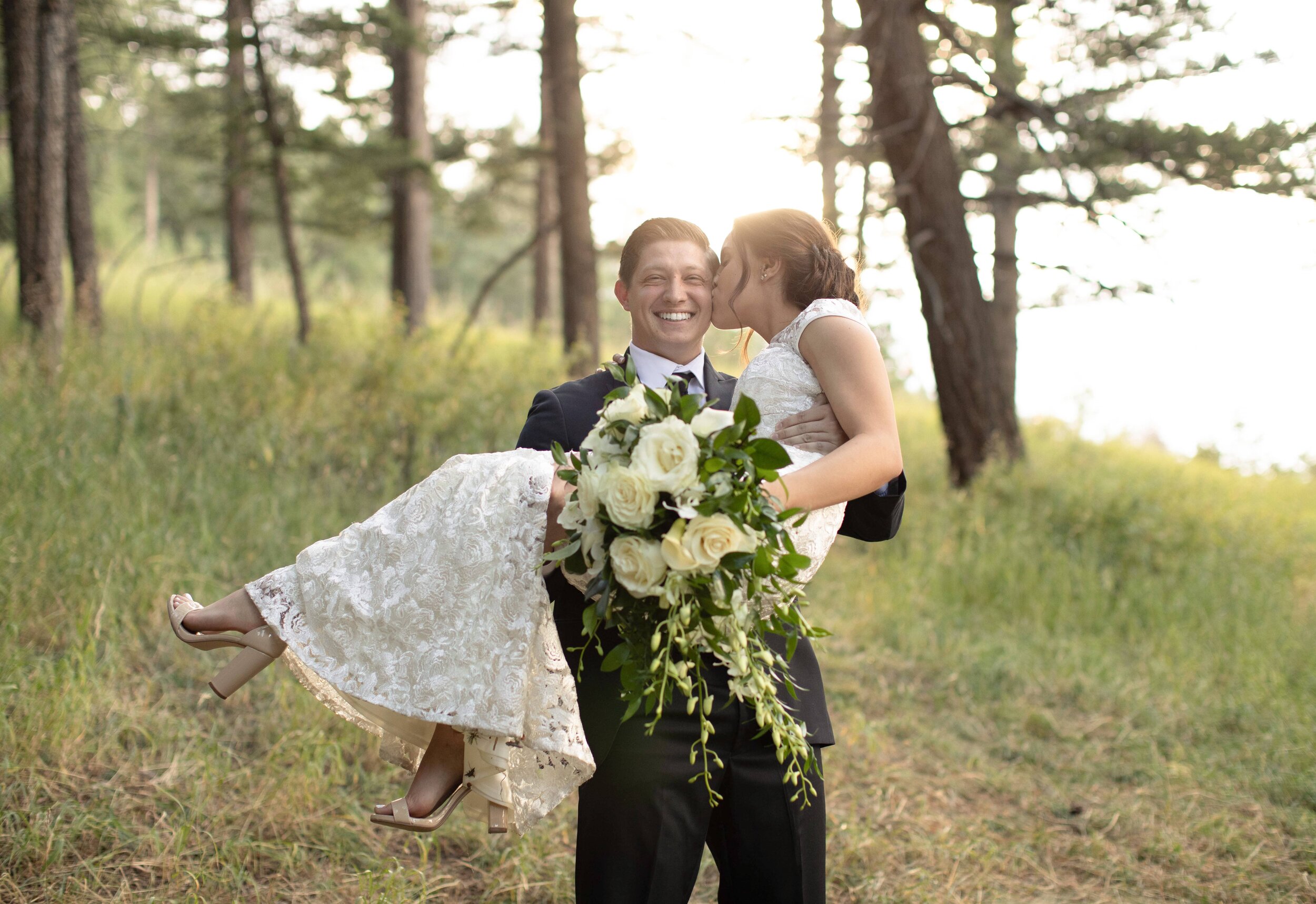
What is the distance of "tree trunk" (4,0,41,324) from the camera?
8211 mm

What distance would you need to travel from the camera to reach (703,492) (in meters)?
1.89

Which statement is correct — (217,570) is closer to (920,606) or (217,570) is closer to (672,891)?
(672,891)

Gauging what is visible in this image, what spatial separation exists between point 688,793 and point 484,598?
723 millimetres

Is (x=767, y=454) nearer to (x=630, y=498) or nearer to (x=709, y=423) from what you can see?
A: (x=709, y=423)

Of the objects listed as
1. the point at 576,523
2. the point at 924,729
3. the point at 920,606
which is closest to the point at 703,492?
the point at 576,523

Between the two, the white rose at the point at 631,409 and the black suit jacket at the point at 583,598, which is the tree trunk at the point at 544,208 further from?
the white rose at the point at 631,409

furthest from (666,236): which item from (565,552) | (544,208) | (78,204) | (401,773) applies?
(544,208)

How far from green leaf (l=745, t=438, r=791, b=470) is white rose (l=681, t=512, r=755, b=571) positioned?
15cm

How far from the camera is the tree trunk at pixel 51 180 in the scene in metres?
7.92

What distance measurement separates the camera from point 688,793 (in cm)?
235

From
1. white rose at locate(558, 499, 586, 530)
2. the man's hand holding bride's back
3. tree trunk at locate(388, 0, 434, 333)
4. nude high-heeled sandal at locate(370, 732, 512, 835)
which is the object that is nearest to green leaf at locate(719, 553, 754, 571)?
white rose at locate(558, 499, 586, 530)

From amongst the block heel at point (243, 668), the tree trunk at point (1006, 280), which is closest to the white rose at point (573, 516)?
the block heel at point (243, 668)

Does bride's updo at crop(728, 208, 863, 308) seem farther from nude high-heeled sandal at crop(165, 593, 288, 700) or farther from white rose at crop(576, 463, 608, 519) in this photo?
nude high-heeled sandal at crop(165, 593, 288, 700)

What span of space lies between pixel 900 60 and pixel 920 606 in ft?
16.5
